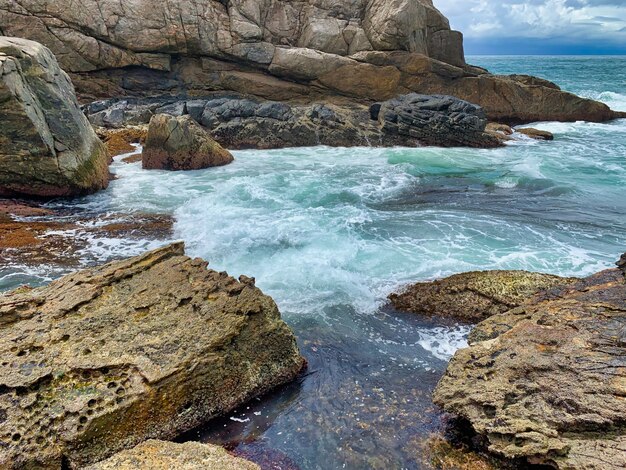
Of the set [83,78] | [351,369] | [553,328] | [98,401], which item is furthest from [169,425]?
[83,78]

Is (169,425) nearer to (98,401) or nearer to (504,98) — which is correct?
(98,401)

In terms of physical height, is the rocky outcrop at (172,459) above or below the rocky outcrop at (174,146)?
below

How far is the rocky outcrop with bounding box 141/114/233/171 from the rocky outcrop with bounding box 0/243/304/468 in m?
10.9

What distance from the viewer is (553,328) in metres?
5.38

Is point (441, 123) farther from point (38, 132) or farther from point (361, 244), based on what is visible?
point (38, 132)

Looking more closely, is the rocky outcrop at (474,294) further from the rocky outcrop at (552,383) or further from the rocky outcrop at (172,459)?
the rocky outcrop at (172,459)

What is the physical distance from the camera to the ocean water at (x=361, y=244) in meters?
4.93

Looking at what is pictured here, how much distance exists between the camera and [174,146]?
16.3 meters

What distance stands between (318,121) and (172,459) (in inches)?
777

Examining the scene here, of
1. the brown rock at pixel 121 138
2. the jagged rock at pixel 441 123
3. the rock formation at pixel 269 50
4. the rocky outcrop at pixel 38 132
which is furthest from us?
the rock formation at pixel 269 50

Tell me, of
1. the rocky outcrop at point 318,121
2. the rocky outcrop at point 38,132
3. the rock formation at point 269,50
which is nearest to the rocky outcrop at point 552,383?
the rocky outcrop at point 38,132

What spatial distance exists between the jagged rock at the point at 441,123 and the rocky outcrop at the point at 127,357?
58.9 feet

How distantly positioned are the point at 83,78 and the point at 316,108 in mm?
13059

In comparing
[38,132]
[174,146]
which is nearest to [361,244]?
[38,132]
